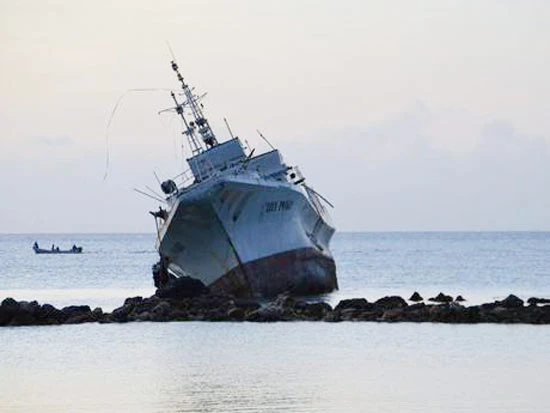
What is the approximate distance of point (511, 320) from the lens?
4406cm

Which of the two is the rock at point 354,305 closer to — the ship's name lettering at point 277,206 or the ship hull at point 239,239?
the ship hull at point 239,239

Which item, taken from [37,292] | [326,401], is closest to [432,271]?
[37,292]

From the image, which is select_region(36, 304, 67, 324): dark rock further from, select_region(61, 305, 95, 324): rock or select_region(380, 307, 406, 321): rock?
select_region(380, 307, 406, 321): rock

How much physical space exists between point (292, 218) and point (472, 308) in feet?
54.5

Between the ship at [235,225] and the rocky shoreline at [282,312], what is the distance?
521 centimetres

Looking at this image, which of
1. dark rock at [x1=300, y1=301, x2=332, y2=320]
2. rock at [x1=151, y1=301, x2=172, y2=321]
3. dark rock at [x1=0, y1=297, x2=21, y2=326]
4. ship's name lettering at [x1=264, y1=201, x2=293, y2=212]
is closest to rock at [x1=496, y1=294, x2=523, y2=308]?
dark rock at [x1=300, y1=301, x2=332, y2=320]

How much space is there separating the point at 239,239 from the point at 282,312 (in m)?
9.96

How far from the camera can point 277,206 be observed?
58719 mm

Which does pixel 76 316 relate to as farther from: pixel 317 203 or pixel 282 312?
pixel 317 203

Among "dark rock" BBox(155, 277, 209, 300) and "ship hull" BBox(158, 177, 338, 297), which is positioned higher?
"ship hull" BBox(158, 177, 338, 297)

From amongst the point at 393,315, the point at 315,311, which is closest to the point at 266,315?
the point at 315,311

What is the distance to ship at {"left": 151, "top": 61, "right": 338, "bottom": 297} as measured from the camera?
182 ft

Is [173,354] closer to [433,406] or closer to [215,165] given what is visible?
[433,406]

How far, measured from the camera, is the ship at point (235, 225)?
55344 millimetres
